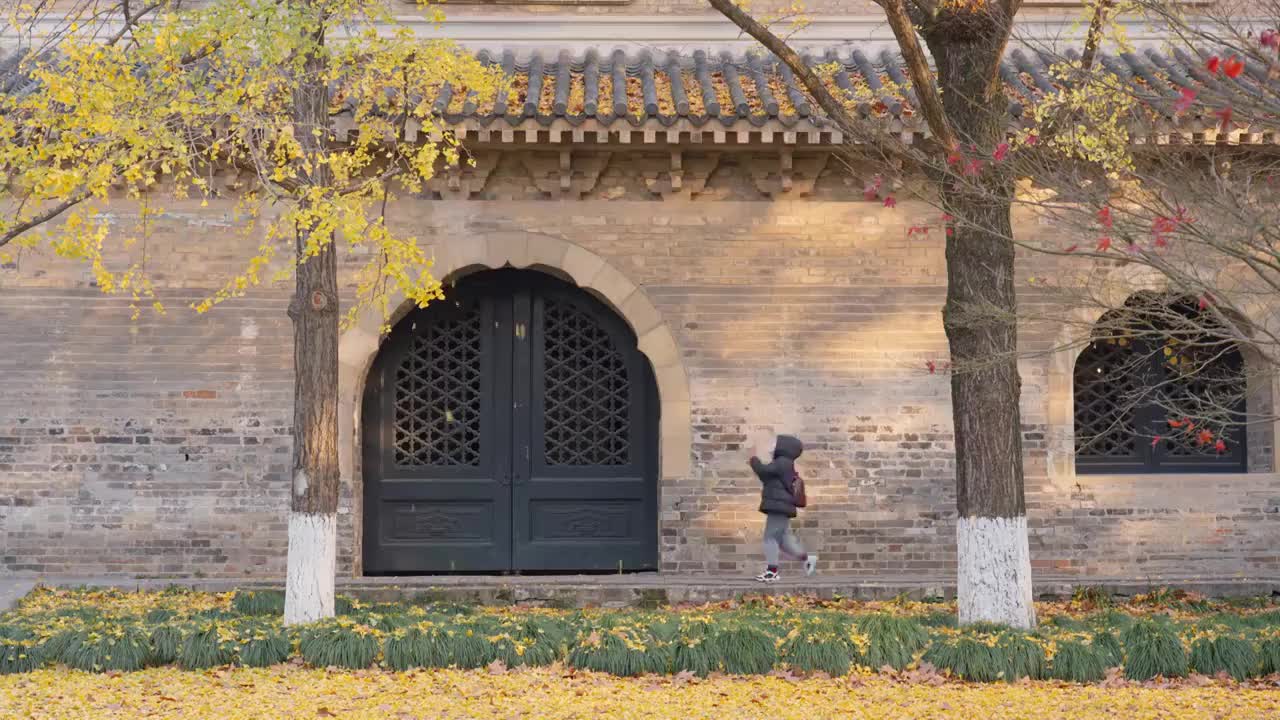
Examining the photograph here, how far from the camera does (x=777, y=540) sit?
11234 millimetres

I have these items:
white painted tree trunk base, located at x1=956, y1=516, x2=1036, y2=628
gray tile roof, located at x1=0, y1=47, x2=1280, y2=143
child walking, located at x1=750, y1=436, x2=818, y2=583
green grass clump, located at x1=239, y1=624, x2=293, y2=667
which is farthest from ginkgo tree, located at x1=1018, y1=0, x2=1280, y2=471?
green grass clump, located at x1=239, y1=624, x2=293, y2=667

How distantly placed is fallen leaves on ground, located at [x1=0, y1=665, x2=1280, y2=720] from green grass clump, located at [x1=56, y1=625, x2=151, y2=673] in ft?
0.30

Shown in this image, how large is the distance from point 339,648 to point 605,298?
4548 millimetres

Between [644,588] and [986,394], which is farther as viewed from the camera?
[644,588]

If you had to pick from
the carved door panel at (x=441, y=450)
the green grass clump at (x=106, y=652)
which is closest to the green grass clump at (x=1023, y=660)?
the green grass clump at (x=106, y=652)

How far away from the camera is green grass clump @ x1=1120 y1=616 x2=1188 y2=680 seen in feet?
25.9

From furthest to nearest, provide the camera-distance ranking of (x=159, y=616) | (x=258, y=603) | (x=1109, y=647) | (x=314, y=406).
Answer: (x=258, y=603)
(x=159, y=616)
(x=314, y=406)
(x=1109, y=647)

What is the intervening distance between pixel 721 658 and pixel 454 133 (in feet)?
15.7

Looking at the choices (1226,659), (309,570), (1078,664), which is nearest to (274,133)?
(309,570)

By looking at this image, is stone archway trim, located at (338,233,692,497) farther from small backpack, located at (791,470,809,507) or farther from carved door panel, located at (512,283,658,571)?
small backpack, located at (791,470,809,507)

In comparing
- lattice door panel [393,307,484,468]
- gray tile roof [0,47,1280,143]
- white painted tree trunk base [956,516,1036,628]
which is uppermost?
gray tile roof [0,47,1280,143]

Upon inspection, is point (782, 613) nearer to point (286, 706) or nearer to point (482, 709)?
point (482, 709)

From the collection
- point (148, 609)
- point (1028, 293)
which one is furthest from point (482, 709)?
point (1028, 293)

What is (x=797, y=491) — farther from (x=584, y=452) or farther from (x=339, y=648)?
(x=339, y=648)
